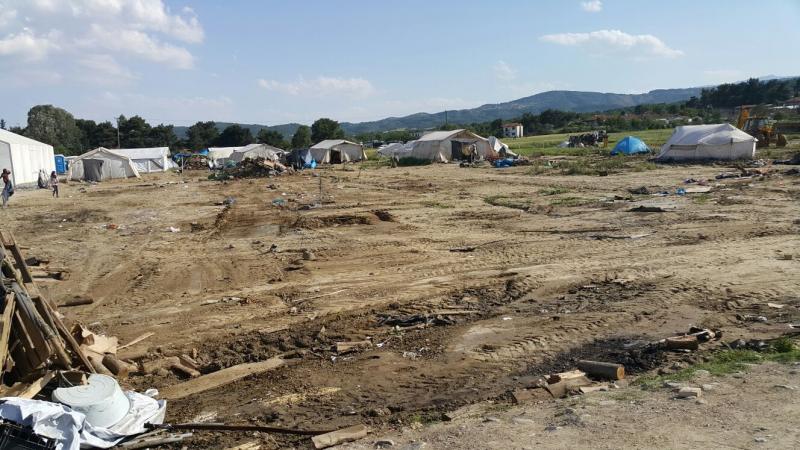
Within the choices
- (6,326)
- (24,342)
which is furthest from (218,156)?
(6,326)

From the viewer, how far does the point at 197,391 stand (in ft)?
23.2

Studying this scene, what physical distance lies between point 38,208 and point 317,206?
43.6 ft

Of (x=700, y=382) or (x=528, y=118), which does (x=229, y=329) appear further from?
(x=528, y=118)

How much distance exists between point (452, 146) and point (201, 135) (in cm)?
5753

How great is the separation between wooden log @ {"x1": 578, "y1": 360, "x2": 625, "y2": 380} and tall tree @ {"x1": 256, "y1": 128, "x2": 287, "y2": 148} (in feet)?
276

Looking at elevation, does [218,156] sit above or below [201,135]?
below

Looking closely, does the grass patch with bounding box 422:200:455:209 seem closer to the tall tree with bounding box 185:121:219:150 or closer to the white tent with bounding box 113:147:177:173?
the white tent with bounding box 113:147:177:173

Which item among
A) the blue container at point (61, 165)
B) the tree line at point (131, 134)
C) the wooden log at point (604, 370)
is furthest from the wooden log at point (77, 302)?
the tree line at point (131, 134)

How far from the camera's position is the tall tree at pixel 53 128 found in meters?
82.9

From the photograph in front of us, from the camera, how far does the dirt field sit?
6.97m

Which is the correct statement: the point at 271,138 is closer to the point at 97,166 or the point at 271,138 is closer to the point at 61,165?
the point at 61,165

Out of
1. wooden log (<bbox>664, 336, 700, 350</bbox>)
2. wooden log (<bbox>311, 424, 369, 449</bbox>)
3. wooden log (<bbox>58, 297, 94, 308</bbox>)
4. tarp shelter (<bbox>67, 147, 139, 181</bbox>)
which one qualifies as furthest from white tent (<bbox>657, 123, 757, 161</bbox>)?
tarp shelter (<bbox>67, 147, 139, 181</bbox>)

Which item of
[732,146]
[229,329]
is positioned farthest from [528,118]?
[229,329]

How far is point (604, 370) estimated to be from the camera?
6.57 meters
